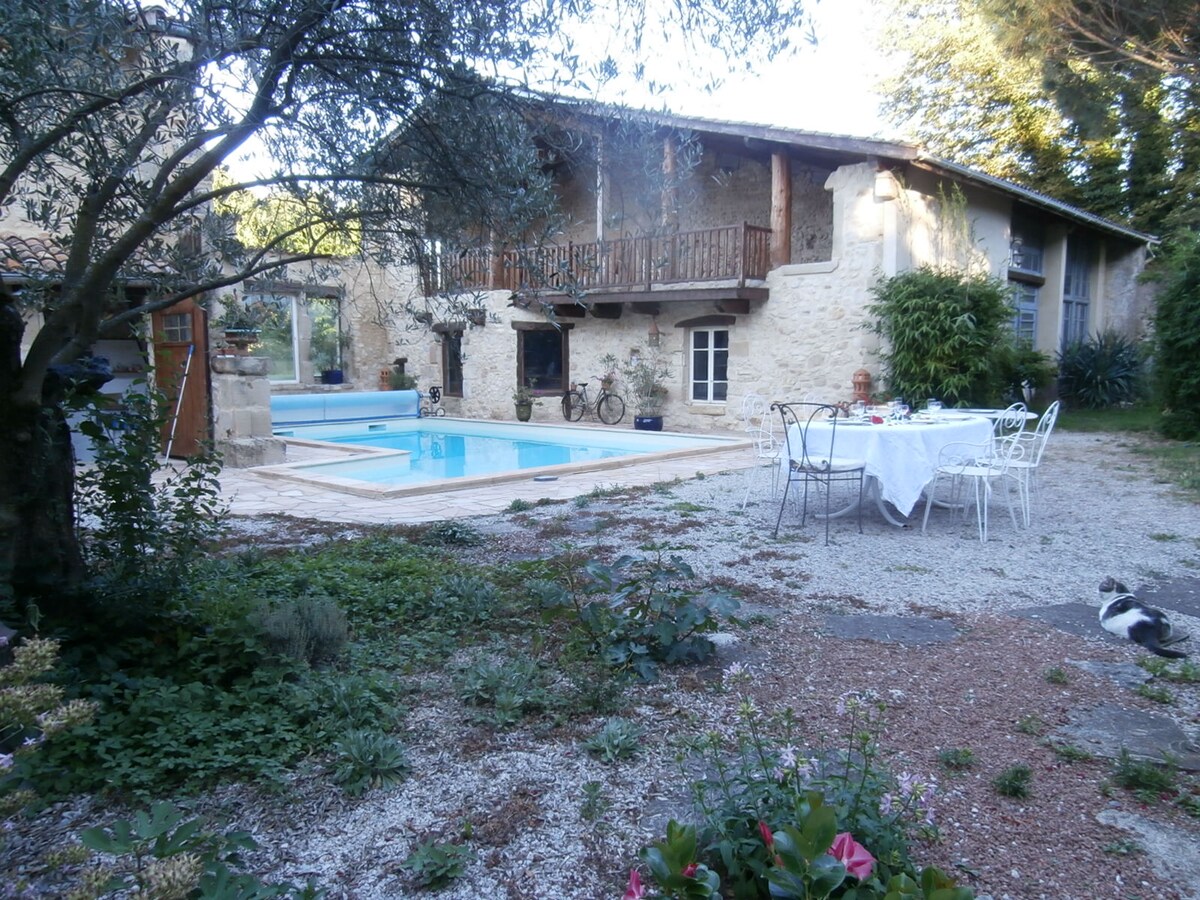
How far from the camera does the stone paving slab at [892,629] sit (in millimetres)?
3414

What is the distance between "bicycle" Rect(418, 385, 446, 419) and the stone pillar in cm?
792

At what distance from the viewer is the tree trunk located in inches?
105

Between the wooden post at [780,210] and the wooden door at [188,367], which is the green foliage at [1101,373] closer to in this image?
the wooden post at [780,210]

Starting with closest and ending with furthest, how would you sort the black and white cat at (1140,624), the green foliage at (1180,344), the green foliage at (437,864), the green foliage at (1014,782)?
the green foliage at (437,864), the green foliage at (1014,782), the black and white cat at (1140,624), the green foliage at (1180,344)

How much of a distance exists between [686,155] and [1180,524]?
14.7 ft

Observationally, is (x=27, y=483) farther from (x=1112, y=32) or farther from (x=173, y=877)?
(x=1112, y=32)

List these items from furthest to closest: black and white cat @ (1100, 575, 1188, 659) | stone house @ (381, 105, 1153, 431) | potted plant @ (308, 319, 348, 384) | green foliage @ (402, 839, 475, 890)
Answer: potted plant @ (308, 319, 348, 384) → stone house @ (381, 105, 1153, 431) → black and white cat @ (1100, 575, 1188, 659) → green foliage @ (402, 839, 475, 890)

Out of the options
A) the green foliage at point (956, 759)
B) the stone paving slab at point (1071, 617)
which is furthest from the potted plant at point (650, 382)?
the green foliage at point (956, 759)

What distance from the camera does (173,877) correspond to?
1.21 meters

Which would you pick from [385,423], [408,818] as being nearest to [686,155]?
[408,818]

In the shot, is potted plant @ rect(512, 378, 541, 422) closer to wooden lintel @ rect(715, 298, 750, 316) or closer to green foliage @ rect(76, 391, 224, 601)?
wooden lintel @ rect(715, 298, 750, 316)

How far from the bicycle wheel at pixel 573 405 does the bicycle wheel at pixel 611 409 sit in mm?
452

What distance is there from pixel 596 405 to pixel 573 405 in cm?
62

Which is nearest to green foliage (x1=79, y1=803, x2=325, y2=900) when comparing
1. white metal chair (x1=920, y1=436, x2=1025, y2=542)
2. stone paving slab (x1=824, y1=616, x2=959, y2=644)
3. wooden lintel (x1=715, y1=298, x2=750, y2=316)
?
stone paving slab (x1=824, y1=616, x2=959, y2=644)
